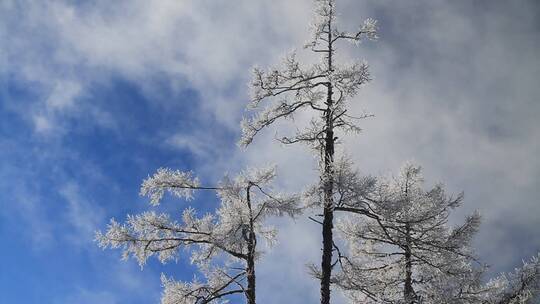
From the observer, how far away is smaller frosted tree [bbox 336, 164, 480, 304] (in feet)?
48.3

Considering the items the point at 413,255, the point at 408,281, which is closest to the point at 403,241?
the point at 413,255

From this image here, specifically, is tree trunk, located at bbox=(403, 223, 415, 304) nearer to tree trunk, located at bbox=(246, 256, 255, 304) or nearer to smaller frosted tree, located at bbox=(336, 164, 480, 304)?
smaller frosted tree, located at bbox=(336, 164, 480, 304)

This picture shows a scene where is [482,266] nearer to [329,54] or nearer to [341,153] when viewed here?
[341,153]

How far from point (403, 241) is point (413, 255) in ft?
1.52

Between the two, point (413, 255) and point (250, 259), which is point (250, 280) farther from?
point (413, 255)

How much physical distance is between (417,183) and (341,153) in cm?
758

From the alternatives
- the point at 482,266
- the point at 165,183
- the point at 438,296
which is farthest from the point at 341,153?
the point at 482,266

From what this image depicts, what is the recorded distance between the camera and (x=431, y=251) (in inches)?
604

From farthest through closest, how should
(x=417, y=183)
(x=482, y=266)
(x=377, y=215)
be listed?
(x=417, y=183)
(x=482, y=266)
(x=377, y=215)

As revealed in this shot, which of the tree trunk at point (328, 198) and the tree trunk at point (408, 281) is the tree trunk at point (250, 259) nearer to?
the tree trunk at point (328, 198)

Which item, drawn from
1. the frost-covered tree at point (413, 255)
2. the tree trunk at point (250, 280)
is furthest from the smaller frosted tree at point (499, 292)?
the tree trunk at point (250, 280)

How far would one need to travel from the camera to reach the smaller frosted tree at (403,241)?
14.7m

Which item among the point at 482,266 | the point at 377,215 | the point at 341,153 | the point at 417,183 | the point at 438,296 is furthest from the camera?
the point at 417,183

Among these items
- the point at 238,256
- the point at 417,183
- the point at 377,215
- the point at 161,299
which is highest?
the point at 417,183
